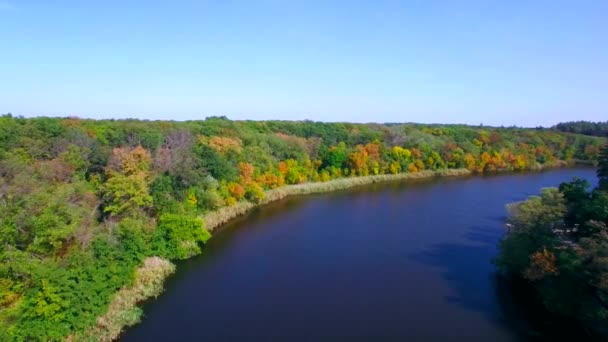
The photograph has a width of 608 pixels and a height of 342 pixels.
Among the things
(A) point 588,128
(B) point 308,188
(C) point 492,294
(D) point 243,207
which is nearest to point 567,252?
(C) point 492,294

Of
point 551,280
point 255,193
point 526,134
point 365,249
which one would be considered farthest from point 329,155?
point 526,134

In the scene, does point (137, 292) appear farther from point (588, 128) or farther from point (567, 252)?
point (588, 128)

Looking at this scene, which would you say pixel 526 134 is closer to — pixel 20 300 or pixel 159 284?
pixel 159 284

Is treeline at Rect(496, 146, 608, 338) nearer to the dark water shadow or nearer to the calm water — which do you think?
the dark water shadow

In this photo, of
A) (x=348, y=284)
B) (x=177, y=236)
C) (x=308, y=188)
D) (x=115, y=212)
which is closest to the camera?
(x=348, y=284)

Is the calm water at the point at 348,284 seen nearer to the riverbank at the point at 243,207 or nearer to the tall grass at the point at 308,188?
the riverbank at the point at 243,207
